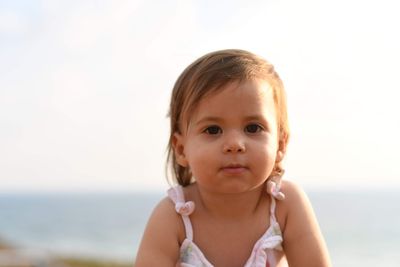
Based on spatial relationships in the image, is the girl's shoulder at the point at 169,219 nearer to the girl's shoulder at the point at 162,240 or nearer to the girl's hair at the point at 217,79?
the girl's shoulder at the point at 162,240

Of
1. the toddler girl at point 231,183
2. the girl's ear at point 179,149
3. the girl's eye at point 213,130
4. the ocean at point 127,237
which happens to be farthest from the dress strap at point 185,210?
the ocean at point 127,237

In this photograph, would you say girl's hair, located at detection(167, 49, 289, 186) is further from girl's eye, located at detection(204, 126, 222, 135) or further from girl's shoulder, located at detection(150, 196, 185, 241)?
girl's shoulder, located at detection(150, 196, 185, 241)

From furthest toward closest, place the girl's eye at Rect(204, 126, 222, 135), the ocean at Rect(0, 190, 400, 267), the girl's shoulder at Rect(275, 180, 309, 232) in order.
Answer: the ocean at Rect(0, 190, 400, 267), the girl's shoulder at Rect(275, 180, 309, 232), the girl's eye at Rect(204, 126, 222, 135)

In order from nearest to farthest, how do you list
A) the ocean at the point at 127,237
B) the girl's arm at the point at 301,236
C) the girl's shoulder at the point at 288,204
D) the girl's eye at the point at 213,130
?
the girl's eye at the point at 213,130
the girl's arm at the point at 301,236
the girl's shoulder at the point at 288,204
the ocean at the point at 127,237

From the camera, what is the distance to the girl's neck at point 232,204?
12.1ft

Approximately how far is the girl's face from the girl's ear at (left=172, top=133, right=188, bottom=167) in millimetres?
233

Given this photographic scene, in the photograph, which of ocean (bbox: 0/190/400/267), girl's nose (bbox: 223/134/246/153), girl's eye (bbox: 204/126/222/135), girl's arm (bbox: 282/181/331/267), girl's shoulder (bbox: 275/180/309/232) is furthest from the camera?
ocean (bbox: 0/190/400/267)

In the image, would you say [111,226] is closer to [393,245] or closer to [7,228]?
[7,228]

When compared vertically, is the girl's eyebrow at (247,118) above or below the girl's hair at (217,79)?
below

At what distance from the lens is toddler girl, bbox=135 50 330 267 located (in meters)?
3.45

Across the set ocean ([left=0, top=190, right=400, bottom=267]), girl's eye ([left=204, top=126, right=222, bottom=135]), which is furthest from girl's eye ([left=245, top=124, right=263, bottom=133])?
ocean ([left=0, top=190, right=400, bottom=267])

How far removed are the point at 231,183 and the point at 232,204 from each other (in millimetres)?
266

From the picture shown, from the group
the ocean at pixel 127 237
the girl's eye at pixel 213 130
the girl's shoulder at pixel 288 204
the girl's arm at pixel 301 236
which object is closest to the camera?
the girl's eye at pixel 213 130

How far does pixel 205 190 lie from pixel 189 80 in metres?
0.54
